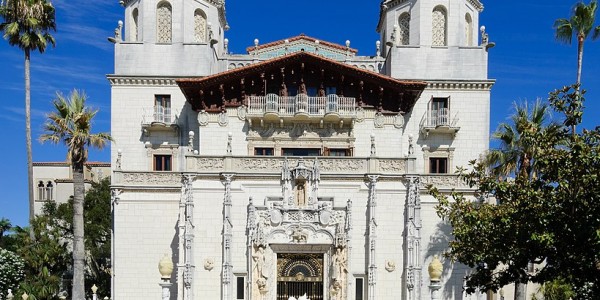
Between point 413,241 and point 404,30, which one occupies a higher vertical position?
point 404,30

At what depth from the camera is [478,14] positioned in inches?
1442

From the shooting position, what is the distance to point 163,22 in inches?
1387

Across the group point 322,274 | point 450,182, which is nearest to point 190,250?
point 322,274

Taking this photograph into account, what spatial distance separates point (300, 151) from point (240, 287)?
26.0ft

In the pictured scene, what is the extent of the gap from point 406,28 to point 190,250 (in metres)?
17.5

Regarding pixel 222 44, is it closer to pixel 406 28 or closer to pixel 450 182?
pixel 406 28

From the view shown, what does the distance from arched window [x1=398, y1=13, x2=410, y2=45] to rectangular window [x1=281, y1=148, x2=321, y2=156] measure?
8229 mm

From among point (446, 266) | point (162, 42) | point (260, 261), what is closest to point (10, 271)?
point (260, 261)

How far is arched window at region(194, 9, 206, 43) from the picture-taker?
36.2 metres

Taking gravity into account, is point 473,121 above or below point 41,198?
above

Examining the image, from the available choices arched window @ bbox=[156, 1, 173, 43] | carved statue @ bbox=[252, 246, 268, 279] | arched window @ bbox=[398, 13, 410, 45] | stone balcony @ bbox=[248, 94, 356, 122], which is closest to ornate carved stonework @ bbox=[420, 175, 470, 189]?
stone balcony @ bbox=[248, 94, 356, 122]

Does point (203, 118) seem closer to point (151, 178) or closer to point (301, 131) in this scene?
point (151, 178)

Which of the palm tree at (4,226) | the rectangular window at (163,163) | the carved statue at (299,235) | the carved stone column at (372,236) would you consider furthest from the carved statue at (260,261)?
the palm tree at (4,226)

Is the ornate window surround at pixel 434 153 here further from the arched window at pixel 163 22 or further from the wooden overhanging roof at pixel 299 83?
the arched window at pixel 163 22
